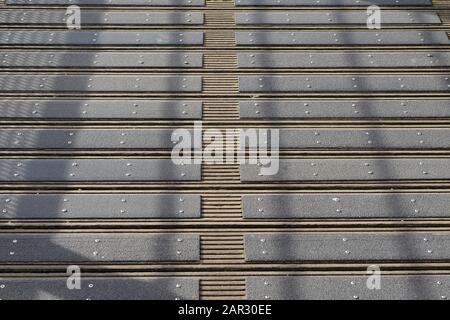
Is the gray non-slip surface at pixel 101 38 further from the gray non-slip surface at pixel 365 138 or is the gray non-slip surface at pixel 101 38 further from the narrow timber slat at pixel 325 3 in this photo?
the gray non-slip surface at pixel 365 138

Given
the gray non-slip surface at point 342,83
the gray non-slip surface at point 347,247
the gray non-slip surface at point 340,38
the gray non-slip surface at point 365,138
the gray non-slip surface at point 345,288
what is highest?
the gray non-slip surface at point 340,38

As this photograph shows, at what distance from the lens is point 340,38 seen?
370 inches

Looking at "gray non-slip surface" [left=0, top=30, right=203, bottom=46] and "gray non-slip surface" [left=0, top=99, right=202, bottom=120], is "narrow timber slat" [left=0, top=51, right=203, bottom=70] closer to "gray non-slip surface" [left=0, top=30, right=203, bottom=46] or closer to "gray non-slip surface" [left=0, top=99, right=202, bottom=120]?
"gray non-slip surface" [left=0, top=30, right=203, bottom=46]

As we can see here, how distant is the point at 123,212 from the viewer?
7.18 meters

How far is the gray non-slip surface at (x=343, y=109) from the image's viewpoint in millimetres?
8273

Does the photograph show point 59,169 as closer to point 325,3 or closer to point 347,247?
point 347,247

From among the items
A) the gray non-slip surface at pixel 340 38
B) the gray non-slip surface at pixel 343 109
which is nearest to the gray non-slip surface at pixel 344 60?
the gray non-slip surface at pixel 340 38

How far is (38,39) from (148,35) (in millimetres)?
1528

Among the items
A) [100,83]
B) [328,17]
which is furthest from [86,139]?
[328,17]

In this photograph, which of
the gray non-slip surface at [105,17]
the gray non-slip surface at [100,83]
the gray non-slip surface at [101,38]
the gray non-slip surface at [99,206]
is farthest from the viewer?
the gray non-slip surface at [105,17]

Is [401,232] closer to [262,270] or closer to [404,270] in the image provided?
[404,270]

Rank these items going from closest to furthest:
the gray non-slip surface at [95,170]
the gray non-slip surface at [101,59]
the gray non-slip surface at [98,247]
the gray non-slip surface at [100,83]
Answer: the gray non-slip surface at [98,247]
the gray non-slip surface at [95,170]
the gray non-slip surface at [100,83]
the gray non-slip surface at [101,59]

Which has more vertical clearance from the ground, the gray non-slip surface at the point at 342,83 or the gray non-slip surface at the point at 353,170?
the gray non-slip surface at the point at 342,83

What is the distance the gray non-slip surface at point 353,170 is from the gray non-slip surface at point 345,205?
0.83 feet
